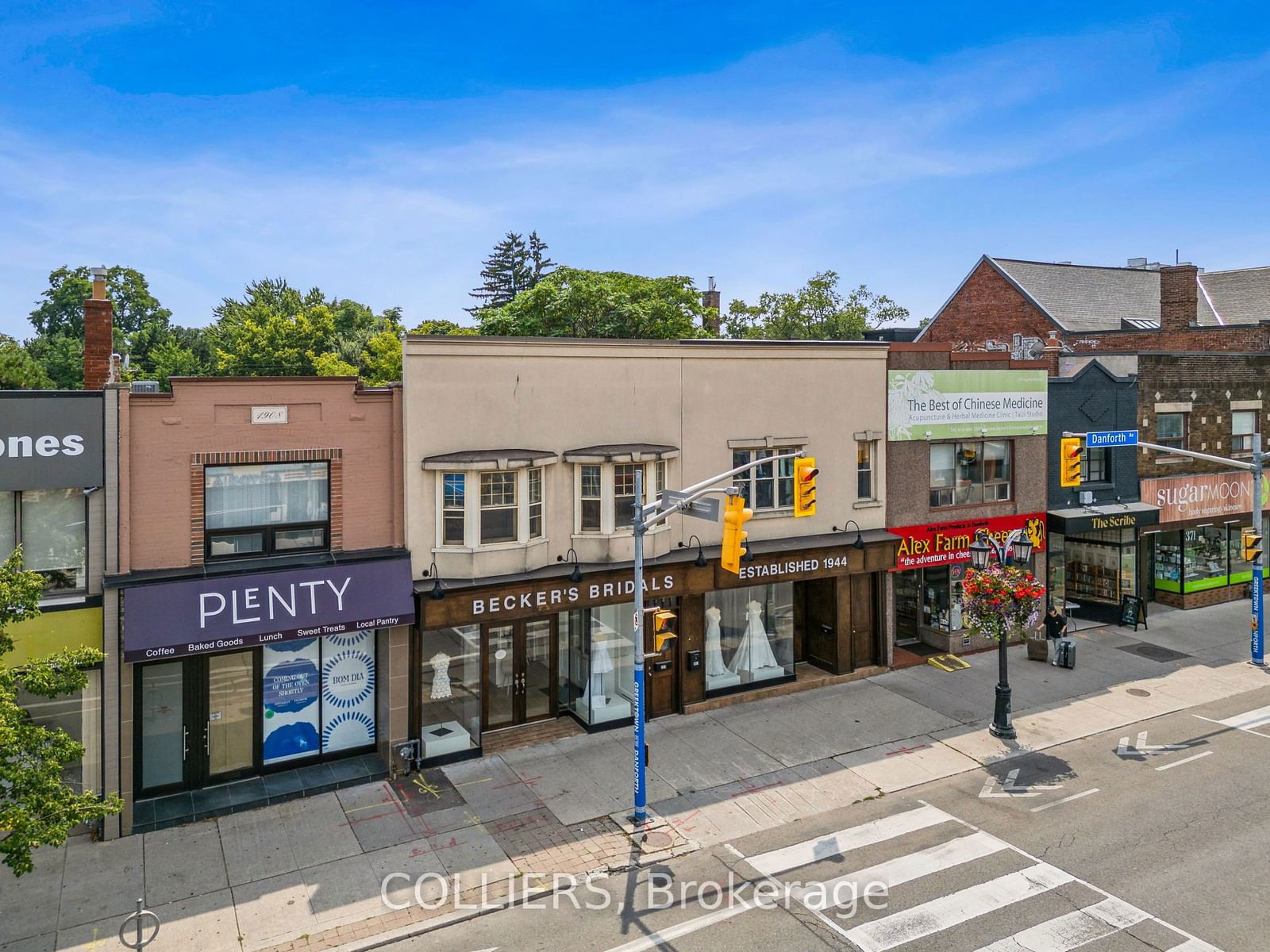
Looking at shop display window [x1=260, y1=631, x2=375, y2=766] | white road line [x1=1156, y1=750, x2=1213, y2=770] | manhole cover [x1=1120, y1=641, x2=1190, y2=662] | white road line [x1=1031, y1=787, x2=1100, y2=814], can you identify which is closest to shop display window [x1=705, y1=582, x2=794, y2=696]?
white road line [x1=1031, y1=787, x2=1100, y2=814]

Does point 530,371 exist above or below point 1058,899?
above

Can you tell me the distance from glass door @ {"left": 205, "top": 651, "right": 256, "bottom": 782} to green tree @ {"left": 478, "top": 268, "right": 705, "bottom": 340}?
3716cm

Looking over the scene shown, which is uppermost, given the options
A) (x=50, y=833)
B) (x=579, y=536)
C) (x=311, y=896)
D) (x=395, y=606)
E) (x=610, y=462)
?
(x=610, y=462)

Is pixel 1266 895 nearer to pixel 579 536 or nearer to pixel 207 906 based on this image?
pixel 579 536

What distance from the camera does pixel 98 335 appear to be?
18234 mm

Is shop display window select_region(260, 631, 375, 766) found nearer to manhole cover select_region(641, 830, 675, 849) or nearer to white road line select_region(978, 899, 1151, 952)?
manhole cover select_region(641, 830, 675, 849)

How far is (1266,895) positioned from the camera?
1250 centimetres

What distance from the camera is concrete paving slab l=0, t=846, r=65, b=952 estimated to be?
472 inches

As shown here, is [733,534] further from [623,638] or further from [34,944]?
[34,944]

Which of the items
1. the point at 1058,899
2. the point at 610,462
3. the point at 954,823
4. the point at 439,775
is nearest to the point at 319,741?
the point at 439,775

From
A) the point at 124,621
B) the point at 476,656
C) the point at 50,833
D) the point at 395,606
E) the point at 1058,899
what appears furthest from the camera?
the point at 476,656

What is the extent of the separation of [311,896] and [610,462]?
32.8 feet

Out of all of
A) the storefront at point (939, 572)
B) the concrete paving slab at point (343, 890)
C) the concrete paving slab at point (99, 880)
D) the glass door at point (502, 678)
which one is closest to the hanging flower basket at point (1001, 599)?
the storefront at point (939, 572)

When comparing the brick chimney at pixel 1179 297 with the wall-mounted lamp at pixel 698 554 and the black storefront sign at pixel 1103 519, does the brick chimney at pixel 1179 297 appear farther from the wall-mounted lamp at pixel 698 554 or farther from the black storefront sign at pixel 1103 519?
the wall-mounted lamp at pixel 698 554
